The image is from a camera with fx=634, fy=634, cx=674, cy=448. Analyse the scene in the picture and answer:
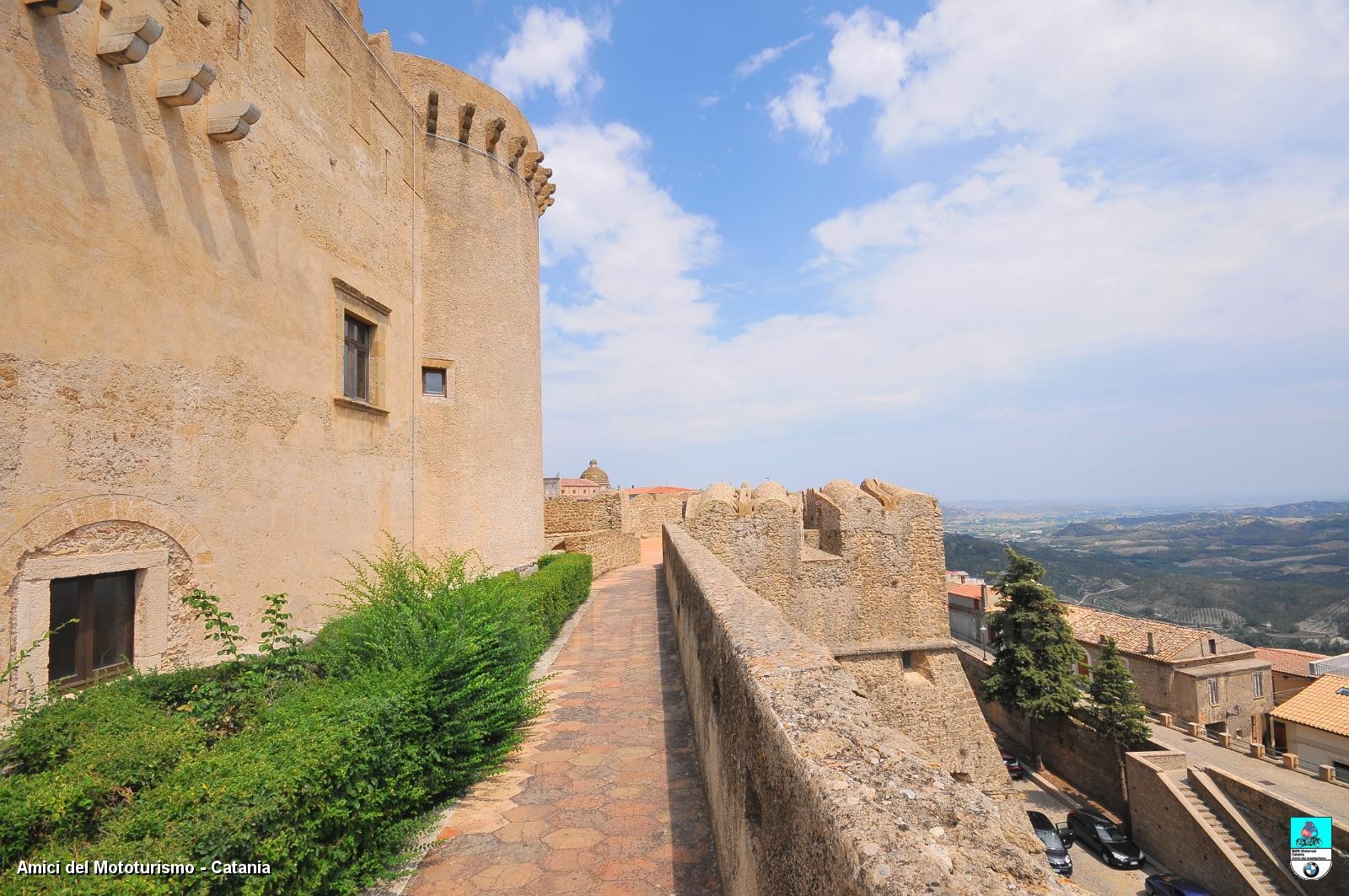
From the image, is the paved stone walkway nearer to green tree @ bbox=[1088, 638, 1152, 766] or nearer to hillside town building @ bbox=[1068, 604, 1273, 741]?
green tree @ bbox=[1088, 638, 1152, 766]

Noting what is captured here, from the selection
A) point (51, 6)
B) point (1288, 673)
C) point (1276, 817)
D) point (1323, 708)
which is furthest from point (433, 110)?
point (1288, 673)

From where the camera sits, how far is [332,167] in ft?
28.5

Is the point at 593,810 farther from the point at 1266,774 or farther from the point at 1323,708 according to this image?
the point at 1323,708

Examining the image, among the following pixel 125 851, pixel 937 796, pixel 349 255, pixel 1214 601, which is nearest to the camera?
pixel 937 796

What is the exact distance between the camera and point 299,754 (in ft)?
9.32

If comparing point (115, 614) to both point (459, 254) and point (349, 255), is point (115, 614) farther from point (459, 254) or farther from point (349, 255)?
point (459, 254)

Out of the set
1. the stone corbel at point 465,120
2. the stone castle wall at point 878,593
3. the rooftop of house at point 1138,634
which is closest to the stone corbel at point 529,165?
the stone corbel at point 465,120

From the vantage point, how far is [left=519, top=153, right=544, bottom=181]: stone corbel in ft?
46.3

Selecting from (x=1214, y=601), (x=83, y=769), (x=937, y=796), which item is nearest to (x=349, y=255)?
(x=83, y=769)

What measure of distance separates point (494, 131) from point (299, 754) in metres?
13.0

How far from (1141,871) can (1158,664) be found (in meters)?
13.9

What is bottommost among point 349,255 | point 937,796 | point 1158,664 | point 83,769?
point 1158,664

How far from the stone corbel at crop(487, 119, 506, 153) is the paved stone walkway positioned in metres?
11.0

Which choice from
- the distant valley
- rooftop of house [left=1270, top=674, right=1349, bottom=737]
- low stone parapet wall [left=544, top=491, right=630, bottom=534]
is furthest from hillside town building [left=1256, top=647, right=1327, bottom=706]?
low stone parapet wall [left=544, top=491, right=630, bottom=534]
